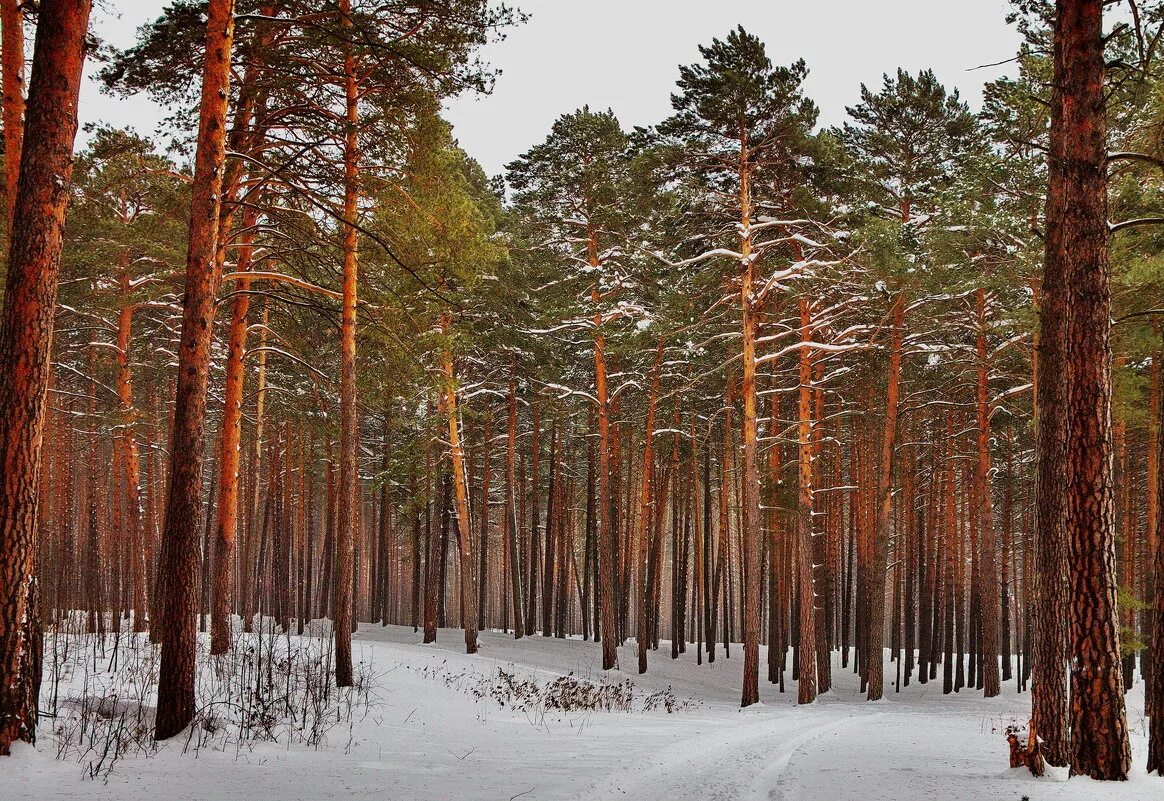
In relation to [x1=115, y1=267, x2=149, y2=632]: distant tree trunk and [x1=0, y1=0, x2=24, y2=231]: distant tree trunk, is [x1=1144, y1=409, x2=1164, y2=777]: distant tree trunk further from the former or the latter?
[x1=115, y1=267, x2=149, y2=632]: distant tree trunk

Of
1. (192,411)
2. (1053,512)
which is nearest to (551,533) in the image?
(192,411)

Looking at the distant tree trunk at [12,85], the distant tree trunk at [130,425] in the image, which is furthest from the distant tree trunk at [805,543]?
the distant tree trunk at [130,425]

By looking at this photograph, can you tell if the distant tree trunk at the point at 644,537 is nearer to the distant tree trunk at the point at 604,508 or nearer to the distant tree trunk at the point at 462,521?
the distant tree trunk at the point at 604,508

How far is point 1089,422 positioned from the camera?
7.36m

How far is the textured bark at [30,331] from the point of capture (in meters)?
6.37

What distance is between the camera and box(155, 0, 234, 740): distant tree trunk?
7789 millimetres

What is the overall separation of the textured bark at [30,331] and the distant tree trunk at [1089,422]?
908 centimetres

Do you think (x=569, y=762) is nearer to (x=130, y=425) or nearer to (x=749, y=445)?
(x=749, y=445)

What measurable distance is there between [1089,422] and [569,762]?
5.91 m

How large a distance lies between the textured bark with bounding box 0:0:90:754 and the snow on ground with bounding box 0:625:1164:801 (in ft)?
2.66

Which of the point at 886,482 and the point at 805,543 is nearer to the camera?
the point at 805,543

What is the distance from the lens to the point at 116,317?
21047 millimetres

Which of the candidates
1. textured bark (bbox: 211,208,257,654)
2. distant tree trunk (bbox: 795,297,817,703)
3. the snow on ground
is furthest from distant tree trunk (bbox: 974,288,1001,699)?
textured bark (bbox: 211,208,257,654)

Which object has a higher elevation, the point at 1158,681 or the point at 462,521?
the point at 462,521
